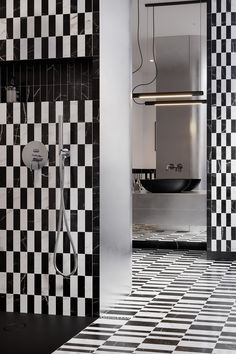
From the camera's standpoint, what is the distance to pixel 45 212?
4312mm

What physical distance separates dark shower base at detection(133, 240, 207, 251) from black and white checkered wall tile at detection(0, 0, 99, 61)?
166 inches

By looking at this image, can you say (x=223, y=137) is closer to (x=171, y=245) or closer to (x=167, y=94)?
(x=171, y=245)

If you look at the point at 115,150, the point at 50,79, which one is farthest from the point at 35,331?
the point at 50,79

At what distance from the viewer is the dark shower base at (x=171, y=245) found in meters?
7.99

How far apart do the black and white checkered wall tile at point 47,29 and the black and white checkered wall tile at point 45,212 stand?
343mm

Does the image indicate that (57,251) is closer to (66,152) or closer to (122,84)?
(66,152)

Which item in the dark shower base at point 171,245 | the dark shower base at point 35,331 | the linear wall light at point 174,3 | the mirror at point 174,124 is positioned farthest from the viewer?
the linear wall light at point 174,3

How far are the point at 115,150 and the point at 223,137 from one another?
2671 mm

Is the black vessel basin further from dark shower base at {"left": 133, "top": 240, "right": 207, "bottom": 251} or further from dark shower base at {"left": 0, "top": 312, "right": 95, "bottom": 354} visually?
dark shower base at {"left": 0, "top": 312, "right": 95, "bottom": 354}

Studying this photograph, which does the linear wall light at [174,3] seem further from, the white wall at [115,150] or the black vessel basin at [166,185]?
the white wall at [115,150]

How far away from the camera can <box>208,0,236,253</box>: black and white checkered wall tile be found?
23.1 ft

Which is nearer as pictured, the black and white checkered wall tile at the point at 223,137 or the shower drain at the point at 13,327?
the shower drain at the point at 13,327

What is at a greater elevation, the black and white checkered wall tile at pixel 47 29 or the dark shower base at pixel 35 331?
the black and white checkered wall tile at pixel 47 29

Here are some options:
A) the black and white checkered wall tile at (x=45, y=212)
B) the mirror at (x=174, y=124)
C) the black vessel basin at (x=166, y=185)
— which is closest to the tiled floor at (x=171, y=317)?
the black and white checkered wall tile at (x=45, y=212)
